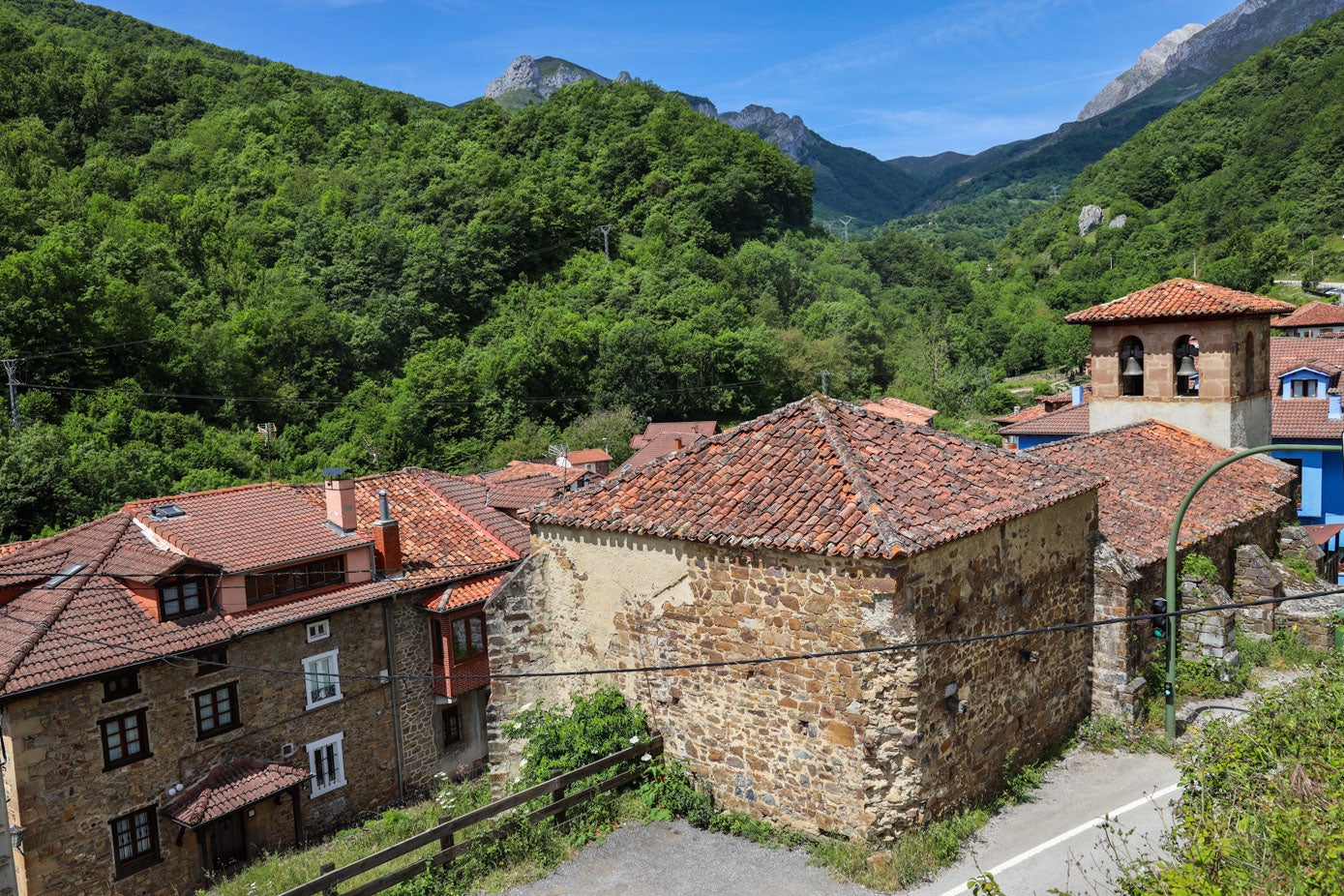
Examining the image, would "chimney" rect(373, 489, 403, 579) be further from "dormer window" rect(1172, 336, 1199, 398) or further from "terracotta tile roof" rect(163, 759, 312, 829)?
"dormer window" rect(1172, 336, 1199, 398)

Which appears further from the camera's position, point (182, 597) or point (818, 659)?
point (182, 597)

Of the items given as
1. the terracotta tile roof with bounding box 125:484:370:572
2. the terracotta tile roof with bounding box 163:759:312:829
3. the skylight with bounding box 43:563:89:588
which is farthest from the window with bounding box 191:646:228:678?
the skylight with bounding box 43:563:89:588

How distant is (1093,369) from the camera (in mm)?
20203

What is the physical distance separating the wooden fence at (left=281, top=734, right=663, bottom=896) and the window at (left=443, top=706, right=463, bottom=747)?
1297cm

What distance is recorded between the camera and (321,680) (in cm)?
1981

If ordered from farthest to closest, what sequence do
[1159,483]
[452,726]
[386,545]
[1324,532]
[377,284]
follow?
[377,284]
[1324,532]
[452,726]
[386,545]
[1159,483]

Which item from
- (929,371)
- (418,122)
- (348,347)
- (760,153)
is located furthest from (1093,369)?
(418,122)

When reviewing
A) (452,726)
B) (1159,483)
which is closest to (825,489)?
(1159,483)

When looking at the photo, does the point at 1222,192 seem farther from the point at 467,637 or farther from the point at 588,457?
the point at 467,637

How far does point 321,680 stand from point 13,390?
30162mm

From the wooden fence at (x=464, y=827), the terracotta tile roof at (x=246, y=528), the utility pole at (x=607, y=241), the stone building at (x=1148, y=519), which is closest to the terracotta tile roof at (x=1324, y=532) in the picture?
the stone building at (x=1148, y=519)

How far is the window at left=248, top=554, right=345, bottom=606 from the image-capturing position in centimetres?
1905

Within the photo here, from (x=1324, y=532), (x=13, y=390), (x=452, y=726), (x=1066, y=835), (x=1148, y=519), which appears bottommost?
(x=452, y=726)

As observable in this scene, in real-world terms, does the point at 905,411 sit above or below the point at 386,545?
above
